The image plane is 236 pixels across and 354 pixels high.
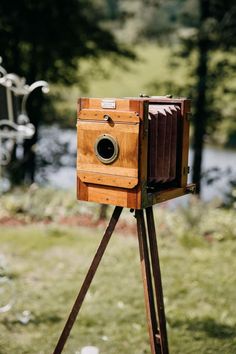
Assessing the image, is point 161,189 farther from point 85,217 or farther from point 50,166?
point 50,166

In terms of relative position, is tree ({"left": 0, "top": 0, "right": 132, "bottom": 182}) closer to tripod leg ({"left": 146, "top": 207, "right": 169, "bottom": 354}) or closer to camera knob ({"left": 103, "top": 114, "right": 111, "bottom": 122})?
tripod leg ({"left": 146, "top": 207, "right": 169, "bottom": 354})

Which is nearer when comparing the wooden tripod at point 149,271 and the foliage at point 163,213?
the wooden tripod at point 149,271

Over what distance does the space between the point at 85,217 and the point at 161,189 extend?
17.6 feet

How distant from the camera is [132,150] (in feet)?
9.46

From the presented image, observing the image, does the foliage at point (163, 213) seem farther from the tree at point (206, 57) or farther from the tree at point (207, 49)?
the tree at point (207, 49)

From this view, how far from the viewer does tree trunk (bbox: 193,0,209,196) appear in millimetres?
11039

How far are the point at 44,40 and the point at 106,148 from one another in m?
9.04

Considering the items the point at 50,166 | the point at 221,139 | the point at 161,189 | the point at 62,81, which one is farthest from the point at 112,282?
the point at 221,139

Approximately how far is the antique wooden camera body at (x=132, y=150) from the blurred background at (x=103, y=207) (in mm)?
1722

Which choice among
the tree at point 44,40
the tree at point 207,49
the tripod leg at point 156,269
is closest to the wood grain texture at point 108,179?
the tripod leg at point 156,269

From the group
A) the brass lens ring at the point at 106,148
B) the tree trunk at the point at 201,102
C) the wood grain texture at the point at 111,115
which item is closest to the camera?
the wood grain texture at the point at 111,115

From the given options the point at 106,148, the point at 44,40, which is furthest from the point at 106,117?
the point at 44,40

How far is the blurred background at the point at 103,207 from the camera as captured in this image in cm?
473

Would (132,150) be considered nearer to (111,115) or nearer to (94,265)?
(111,115)
